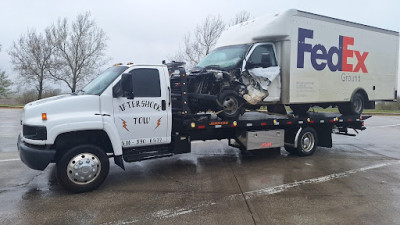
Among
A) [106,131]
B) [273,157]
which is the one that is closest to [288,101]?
[273,157]

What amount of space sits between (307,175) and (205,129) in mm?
2401

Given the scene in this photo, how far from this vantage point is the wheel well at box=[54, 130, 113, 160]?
5.52 meters

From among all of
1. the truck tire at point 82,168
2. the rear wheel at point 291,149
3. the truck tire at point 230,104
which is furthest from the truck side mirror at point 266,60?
the truck tire at point 82,168

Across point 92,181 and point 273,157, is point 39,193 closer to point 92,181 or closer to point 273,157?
point 92,181

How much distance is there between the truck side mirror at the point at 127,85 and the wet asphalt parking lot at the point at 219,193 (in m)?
1.73

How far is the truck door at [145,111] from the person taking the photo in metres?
5.90

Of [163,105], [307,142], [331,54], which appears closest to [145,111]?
[163,105]

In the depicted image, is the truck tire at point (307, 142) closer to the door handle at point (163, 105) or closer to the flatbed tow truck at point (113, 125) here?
the flatbed tow truck at point (113, 125)

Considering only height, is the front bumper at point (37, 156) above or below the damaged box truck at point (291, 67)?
below

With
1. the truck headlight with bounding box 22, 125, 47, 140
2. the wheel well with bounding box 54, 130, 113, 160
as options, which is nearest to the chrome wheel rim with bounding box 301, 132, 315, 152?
the wheel well with bounding box 54, 130, 113, 160

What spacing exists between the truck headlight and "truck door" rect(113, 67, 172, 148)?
119cm

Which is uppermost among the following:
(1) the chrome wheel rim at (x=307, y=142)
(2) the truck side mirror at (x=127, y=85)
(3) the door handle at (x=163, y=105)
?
(2) the truck side mirror at (x=127, y=85)

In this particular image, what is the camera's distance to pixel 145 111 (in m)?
6.12

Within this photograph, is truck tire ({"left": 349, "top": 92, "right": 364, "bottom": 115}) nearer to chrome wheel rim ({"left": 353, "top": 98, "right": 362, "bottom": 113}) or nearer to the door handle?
chrome wheel rim ({"left": 353, "top": 98, "right": 362, "bottom": 113})
